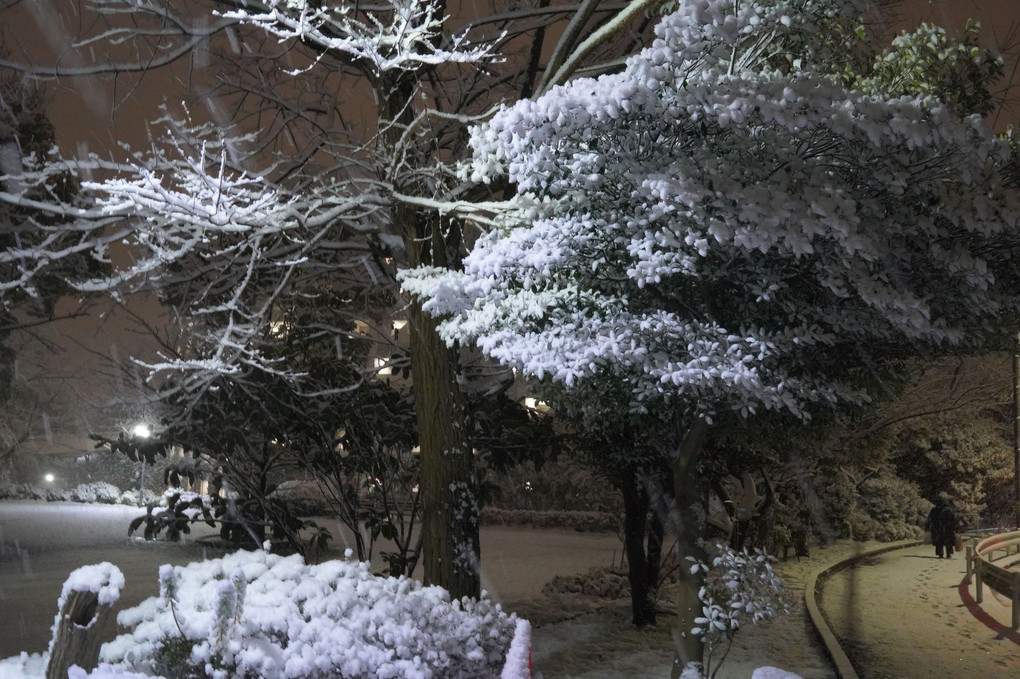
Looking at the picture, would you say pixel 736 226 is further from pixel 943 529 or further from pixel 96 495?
pixel 96 495

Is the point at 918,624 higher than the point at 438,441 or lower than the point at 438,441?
lower

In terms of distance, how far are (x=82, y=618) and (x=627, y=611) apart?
9.34 m

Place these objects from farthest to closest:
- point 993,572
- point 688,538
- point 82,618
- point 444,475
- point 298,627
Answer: point 993,572
point 444,475
point 688,538
point 298,627
point 82,618

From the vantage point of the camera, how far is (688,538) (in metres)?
7.11

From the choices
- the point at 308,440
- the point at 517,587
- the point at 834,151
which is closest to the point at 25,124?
the point at 308,440

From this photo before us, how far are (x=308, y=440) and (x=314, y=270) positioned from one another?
2.13 m

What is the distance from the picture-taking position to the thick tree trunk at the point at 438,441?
26.8 ft

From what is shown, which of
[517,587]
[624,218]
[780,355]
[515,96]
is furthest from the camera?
[517,587]

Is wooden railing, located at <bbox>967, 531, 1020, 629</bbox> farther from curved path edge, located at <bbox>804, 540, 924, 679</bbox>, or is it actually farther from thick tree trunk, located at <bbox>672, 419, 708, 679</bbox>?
thick tree trunk, located at <bbox>672, 419, 708, 679</bbox>

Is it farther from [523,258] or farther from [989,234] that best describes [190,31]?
[989,234]

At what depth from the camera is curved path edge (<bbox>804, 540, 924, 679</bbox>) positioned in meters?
9.45

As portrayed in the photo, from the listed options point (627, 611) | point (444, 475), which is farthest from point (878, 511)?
point (444, 475)

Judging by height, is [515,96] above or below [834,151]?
above

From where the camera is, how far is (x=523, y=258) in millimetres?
5758
